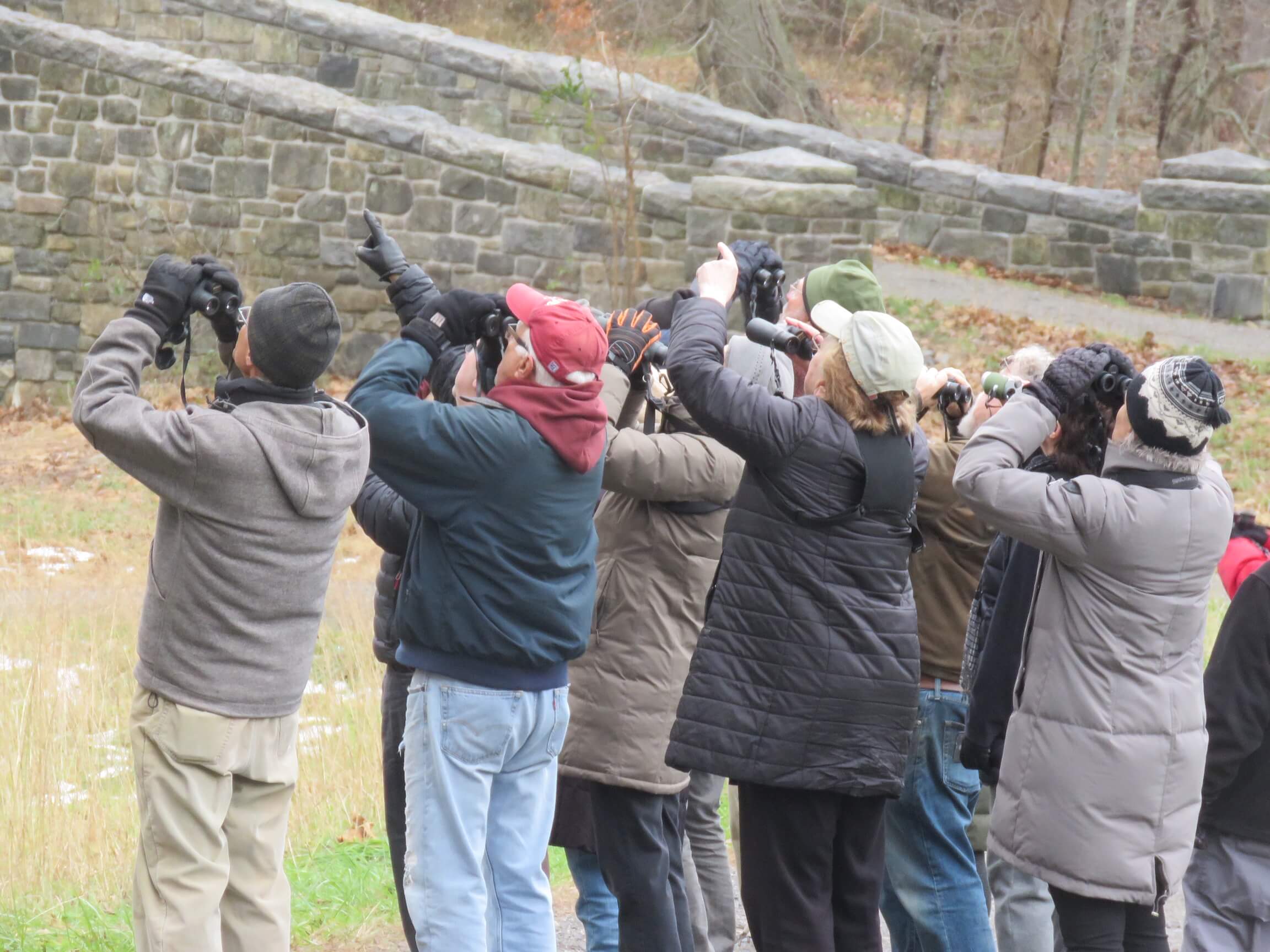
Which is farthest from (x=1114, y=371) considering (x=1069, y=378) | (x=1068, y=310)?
(x=1068, y=310)

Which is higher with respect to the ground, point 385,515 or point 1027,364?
point 1027,364

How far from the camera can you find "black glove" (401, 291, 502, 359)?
3.39 metres

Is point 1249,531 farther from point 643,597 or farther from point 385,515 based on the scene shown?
point 385,515

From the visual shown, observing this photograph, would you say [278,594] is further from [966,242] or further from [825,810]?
[966,242]

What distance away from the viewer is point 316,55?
14.6m

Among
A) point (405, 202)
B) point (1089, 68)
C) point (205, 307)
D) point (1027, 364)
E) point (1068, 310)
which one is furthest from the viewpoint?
point (1089, 68)

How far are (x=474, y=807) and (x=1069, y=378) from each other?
1.65 metres

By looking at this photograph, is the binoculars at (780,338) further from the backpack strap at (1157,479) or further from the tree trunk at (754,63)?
the tree trunk at (754,63)

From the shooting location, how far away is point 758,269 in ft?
13.8

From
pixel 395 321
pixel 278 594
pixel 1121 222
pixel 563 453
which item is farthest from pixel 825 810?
pixel 1121 222

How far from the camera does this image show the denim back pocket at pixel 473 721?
128 inches

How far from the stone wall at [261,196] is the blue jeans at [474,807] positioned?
7882 mm

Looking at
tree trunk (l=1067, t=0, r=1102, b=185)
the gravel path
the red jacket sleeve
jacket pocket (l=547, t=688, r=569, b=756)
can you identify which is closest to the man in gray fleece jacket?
jacket pocket (l=547, t=688, r=569, b=756)

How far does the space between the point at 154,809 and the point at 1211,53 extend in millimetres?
19607
